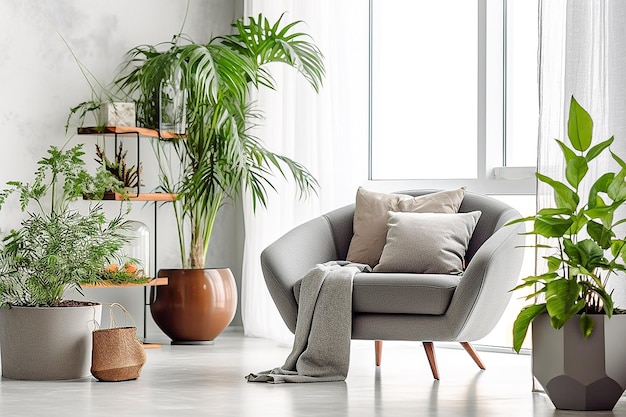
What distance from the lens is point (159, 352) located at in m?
5.18

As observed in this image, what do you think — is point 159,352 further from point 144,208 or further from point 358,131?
point 358,131

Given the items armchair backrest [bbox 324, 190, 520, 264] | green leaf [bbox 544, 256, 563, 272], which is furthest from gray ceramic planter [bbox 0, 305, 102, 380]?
green leaf [bbox 544, 256, 563, 272]

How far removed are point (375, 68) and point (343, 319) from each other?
2.24 m

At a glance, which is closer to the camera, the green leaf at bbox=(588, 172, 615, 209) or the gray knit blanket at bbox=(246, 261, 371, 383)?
the green leaf at bbox=(588, 172, 615, 209)

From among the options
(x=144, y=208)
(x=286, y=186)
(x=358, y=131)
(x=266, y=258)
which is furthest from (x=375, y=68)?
(x=266, y=258)

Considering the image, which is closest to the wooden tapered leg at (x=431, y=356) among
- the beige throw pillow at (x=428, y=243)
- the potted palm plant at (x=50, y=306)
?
the beige throw pillow at (x=428, y=243)

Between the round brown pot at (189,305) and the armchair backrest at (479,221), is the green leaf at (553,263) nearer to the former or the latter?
the armchair backrest at (479,221)

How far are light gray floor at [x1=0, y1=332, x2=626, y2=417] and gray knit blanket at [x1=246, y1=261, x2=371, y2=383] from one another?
8 centimetres

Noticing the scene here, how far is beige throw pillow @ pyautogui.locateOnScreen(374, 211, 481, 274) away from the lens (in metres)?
4.32

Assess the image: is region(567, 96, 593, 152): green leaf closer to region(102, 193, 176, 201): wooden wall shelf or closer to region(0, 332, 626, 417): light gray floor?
region(0, 332, 626, 417): light gray floor

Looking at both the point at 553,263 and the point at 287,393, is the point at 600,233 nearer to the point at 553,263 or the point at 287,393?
the point at 553,263

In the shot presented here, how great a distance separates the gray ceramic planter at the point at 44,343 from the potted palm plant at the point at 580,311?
180cm

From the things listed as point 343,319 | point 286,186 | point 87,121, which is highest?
point 87,121

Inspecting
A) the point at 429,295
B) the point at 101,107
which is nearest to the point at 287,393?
the point at 429,295
